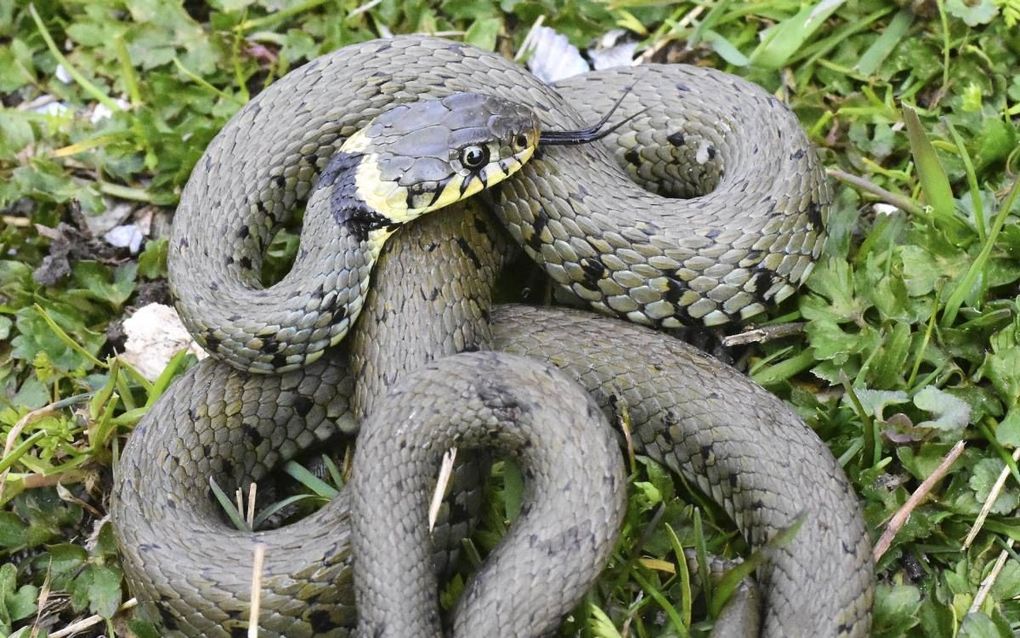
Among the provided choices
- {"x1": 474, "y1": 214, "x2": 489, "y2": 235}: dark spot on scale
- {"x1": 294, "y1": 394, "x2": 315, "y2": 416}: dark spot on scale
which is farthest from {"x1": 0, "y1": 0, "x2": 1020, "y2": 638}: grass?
{"x1": 474, "y1": 214, "x2": 489, "y2": 235}: dark spot on scale

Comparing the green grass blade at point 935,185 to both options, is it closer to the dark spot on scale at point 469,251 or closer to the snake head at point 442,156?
the snake head at point 442,156

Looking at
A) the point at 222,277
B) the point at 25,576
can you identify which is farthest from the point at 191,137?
the point at 25,576

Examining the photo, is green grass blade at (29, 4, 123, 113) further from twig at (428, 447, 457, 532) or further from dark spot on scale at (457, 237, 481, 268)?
twig at (428, 447, 457, 532)

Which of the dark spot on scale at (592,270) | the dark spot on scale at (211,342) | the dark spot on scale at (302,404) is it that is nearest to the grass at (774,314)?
the dark spot on scale at (211,342)

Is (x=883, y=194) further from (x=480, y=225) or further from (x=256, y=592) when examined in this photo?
(x=256, y=592)

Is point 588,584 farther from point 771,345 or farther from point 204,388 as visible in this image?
point 204,388

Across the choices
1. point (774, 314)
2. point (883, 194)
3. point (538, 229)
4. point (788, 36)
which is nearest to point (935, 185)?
point (883, 194)
